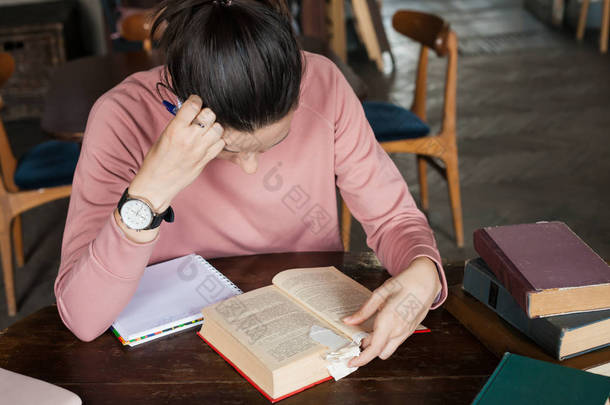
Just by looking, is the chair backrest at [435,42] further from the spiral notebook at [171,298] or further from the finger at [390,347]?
the finger at [390,347]

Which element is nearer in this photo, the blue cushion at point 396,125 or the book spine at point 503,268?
the book spine at point 503,268

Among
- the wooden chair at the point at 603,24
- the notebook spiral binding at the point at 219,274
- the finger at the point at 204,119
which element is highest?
the finger at the point at 204,119

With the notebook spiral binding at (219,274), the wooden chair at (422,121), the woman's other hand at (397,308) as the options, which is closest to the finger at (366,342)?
the woman's other hand at (397,308)

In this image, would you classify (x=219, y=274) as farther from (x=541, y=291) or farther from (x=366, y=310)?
(x=541, y=291)

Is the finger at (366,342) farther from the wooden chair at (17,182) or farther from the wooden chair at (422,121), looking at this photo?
the wooden chair at (17,182)

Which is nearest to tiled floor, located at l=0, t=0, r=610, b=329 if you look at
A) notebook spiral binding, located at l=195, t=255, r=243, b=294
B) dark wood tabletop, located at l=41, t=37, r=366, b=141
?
dark wood tabletop, located at l=41, t=37, r=366, b=141

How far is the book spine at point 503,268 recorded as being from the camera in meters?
1.05

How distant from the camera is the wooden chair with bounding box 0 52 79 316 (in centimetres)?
252

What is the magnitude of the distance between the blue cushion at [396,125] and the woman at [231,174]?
48.0 inches

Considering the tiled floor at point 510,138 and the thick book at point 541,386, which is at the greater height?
the thick book at point 541,386

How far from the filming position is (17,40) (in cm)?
461

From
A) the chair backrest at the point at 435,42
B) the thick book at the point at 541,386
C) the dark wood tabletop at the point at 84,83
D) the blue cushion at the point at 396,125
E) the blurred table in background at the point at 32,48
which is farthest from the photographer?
the blurred table in background at the point at 32,48

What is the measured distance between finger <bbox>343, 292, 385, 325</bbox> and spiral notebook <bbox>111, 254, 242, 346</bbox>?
10.3 inches

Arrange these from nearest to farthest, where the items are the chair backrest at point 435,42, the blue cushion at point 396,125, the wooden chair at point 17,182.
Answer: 1. the wooden chair at point 17,182
2. the chair backrest at point 435,42
3. the blue cushion at point 396,125
